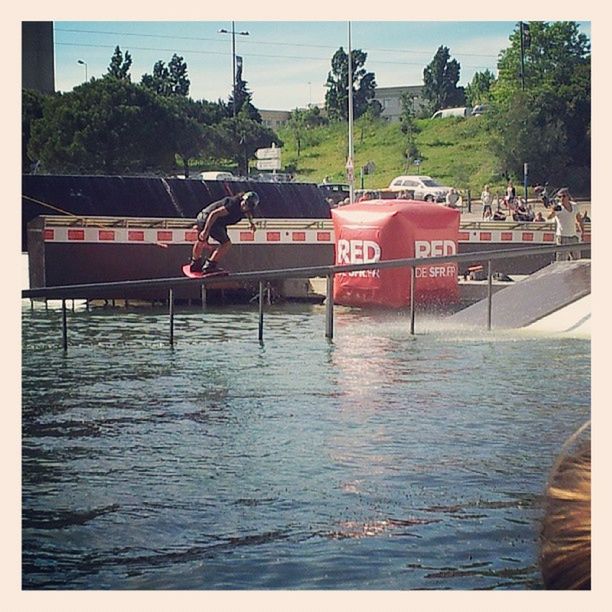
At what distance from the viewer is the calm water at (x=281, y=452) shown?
120 inches

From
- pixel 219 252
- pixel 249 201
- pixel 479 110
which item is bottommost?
pixel 219 252

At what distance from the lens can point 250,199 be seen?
4.81m

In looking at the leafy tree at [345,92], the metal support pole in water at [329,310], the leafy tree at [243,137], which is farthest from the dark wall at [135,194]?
the metal support pole in water at [329,310]

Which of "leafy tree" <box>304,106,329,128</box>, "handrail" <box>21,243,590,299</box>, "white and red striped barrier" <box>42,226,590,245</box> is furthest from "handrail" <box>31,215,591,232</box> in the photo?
"leafy tree" <box>304,106,329,128</box>

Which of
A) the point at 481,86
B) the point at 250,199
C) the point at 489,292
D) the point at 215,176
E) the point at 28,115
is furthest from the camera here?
the point at 489,292

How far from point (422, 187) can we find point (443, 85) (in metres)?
1.56

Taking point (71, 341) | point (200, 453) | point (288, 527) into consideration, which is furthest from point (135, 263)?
point (288, 527)

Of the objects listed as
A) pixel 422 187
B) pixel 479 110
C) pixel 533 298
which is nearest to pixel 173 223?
pixel 422 187

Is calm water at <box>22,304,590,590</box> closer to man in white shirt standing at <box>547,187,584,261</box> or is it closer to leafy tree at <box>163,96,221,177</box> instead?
man in white shirt standing at <box>547,187,584,261</box>

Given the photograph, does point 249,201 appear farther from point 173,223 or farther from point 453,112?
point 453,112

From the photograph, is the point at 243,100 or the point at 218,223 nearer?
the point at 243,100

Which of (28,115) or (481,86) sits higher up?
(481,86)

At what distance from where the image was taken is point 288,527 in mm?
3232
